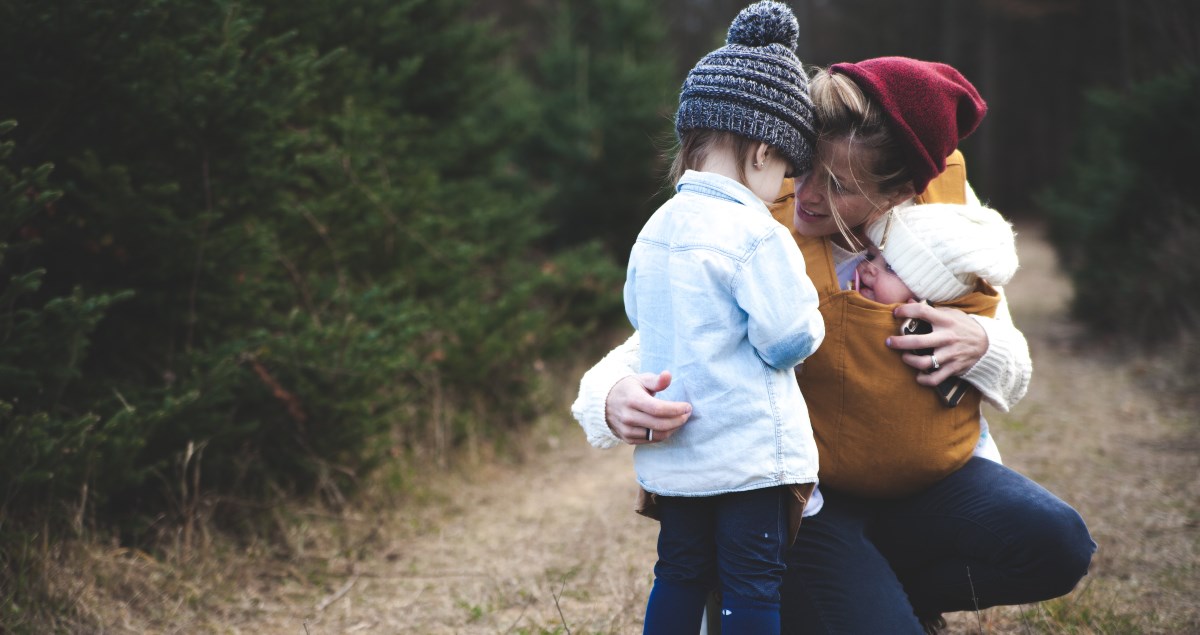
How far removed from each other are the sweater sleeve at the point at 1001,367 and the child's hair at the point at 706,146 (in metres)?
0.72

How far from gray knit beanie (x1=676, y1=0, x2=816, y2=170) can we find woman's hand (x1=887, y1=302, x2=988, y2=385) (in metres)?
0.47

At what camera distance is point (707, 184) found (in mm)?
1911

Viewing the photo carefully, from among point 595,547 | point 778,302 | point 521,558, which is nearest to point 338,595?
point 521,558

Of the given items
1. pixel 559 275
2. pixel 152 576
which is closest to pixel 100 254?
pixel 152 576

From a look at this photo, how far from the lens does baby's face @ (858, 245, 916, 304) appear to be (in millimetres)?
2148

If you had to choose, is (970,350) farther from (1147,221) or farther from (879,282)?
(1147,221)

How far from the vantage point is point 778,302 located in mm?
1798

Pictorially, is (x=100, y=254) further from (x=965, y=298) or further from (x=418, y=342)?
(x=965, y=298)

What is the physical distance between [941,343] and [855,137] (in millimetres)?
523

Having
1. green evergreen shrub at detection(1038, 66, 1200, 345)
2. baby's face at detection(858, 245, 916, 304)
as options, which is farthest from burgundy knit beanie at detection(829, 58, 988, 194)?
green evergreen shrub at detection(1038, 66, 1200, 345)

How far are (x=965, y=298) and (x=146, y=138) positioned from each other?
2650mm

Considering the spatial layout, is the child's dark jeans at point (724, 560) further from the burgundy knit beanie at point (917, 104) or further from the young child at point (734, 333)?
the burgundy knit beanie at point (917, 104)

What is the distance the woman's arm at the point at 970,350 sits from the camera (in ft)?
6.70

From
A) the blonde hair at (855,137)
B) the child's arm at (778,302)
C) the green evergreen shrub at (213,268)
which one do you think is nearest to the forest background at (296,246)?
the green evergreen shrub at (213,268)
